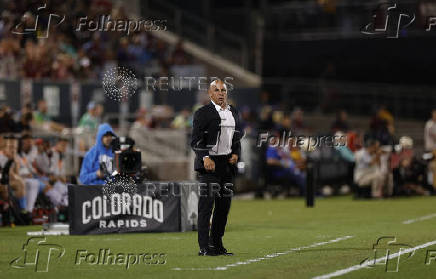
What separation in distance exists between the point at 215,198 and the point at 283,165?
13655 mm

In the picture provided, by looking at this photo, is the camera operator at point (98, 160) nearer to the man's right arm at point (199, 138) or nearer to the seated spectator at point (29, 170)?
the seated spectator at point (29, 170)

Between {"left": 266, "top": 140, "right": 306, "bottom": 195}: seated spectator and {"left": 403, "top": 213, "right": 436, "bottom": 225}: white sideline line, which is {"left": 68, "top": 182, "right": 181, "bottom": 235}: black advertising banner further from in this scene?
{"left": 266, "top": 140, "right": 306, "bottom": 195}: seated spectator

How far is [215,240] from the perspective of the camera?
13.0 metres

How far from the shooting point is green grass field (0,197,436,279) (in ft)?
36.9

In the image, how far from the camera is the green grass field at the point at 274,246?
11258mm

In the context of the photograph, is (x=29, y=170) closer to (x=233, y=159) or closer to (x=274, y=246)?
(x=274, y=246)

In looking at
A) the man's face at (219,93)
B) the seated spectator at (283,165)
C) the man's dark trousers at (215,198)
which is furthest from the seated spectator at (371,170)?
the man's face at (219,93)

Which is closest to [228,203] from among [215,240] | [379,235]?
[215,240]

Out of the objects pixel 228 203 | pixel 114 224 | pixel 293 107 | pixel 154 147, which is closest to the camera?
pixel 228 203

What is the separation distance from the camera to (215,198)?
12891 millimetres

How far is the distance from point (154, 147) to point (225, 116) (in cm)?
1378

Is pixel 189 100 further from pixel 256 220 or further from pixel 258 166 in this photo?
pixel 256 220

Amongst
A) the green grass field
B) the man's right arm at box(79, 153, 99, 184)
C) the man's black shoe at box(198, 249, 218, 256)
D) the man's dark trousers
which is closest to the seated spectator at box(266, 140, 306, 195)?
the green grass field

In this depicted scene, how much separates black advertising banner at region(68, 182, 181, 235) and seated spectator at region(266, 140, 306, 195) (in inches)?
383
